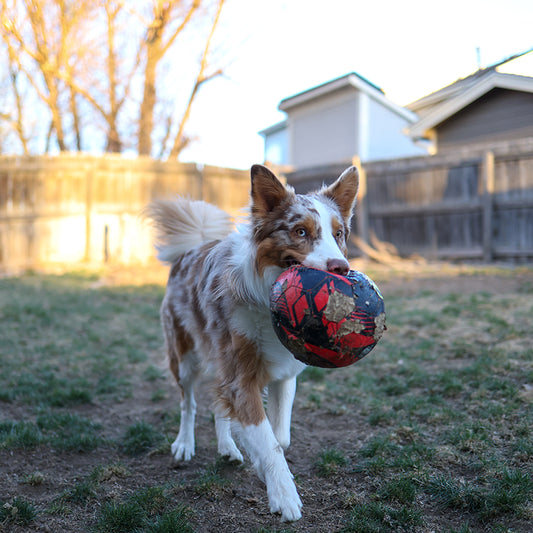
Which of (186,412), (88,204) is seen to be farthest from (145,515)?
(88,204)

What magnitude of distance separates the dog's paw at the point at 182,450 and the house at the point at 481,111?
11593mm

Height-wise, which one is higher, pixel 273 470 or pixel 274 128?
pixel 274 128

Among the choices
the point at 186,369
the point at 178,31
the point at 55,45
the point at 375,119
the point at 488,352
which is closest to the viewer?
the point at 186,369

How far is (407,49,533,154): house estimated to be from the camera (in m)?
13.5

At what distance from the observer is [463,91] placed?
14.6m

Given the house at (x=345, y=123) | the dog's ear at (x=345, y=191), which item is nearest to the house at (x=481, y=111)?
the house at (x=345, y=123)

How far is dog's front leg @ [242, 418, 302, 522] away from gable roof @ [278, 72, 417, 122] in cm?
1931

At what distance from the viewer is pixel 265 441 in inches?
106

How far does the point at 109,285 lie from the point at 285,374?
799 centimetres

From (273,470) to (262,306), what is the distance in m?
0.88

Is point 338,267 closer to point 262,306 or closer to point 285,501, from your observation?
point 262,306

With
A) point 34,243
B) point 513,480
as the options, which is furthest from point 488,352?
point 34,243

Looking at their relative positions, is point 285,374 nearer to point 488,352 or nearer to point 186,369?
point 186,369

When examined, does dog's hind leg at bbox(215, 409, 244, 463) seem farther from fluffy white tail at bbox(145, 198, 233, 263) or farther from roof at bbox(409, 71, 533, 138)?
roof at bbox(409, 71, 533, 138)
